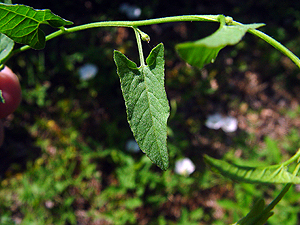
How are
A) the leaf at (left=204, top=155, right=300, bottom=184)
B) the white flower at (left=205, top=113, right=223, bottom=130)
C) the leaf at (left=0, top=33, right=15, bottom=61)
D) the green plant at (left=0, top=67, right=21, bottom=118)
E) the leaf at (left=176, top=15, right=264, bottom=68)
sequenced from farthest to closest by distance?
the white flower at (left=205, top=113, right=223, bottom=130) → the green plant at (left=0, top=67, right=21, bottom=118) → the leaf at (left=0, top=33, right=15, bottom=61) → the leaf at (left=204, top=155, right=300, bottom=184) → the leaf at (left=176, top=15, right=264, bottom=68)

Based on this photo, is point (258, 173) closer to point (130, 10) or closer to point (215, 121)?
point (215, 121)

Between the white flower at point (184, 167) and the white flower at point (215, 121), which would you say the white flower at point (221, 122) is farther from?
the white flower at point (184, 167)

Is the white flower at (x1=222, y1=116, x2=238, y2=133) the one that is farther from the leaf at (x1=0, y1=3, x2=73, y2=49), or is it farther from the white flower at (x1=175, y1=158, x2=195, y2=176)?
the leaf at (x1=0, y1=3, x2=73, y2=49)

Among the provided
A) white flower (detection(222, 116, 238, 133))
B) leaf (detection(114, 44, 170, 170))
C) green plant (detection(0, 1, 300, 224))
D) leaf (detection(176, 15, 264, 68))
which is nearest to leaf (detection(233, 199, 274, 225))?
green plant (detection(0, 1, 300, 224))

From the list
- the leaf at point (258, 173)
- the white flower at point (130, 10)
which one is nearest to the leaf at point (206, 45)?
the leaf at point (258, 173)

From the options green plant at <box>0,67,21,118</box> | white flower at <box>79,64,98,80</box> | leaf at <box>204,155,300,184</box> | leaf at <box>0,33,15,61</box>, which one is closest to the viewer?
leaf at <box>204,155,300,184</box>

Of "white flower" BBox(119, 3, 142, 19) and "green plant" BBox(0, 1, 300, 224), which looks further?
"white flower" BBox(119, 3, 142, 19)
